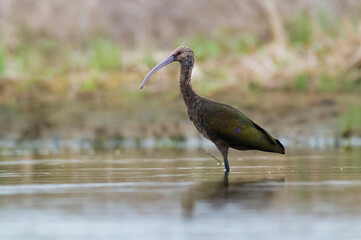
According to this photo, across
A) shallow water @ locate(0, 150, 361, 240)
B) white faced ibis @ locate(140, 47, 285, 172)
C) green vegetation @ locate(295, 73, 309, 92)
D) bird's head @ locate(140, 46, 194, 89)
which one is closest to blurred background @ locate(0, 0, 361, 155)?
green vegetation @ locate(295, 73, 309, 92)

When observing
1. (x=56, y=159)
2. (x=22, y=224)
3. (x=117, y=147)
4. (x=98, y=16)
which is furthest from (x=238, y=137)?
(x=98, y=16)

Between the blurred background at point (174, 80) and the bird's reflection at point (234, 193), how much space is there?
726 centimetres

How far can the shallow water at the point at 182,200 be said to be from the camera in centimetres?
720

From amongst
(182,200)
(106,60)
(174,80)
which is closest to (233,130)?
(182,200)

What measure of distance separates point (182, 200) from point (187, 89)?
168 inches

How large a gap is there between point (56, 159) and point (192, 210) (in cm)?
741

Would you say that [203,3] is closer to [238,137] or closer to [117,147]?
[117,147]

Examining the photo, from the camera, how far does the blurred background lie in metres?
20.2

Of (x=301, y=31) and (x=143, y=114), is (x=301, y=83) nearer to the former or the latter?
(x=301, y=31)

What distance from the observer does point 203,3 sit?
97.7ft

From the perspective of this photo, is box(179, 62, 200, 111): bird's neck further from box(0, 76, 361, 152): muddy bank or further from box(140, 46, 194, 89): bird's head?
box(0, 76, 361, 152): muddy bank

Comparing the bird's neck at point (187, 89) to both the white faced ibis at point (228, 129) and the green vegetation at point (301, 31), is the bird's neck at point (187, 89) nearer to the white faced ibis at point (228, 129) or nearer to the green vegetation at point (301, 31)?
the white faced ibis at point (228, 129)

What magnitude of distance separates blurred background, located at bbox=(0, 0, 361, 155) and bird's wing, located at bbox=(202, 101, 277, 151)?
18.3 ft

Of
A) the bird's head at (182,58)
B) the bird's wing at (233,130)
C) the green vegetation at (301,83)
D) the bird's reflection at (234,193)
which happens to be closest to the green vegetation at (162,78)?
the green vegetation at (301,83)
